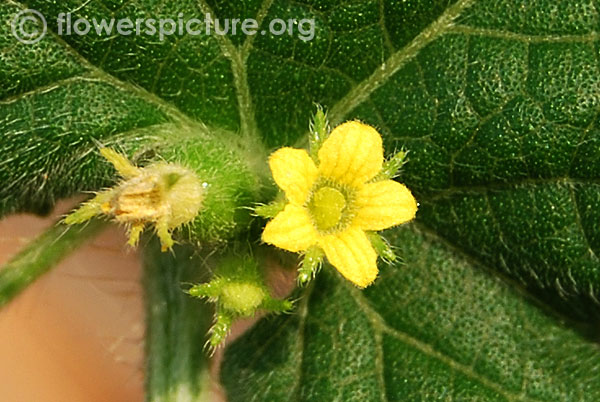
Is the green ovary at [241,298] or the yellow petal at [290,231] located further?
the green ovary at [241,298]

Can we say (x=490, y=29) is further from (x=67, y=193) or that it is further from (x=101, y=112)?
(x=67, y=193)

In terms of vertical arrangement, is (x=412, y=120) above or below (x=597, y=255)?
above

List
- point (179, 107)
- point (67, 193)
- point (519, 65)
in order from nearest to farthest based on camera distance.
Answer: point (519, 65)
point (179, 107)
point (67, 193)

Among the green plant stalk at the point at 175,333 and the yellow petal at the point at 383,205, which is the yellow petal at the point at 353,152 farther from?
the green plant stalk at the point at 175,333

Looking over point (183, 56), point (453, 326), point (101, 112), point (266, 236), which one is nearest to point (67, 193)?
point (101, 112)

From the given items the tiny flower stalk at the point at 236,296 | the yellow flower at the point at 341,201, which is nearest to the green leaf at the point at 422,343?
the tiny flower stalk at the point at 236,296

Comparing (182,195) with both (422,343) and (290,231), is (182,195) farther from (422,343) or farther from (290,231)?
(422,343)
